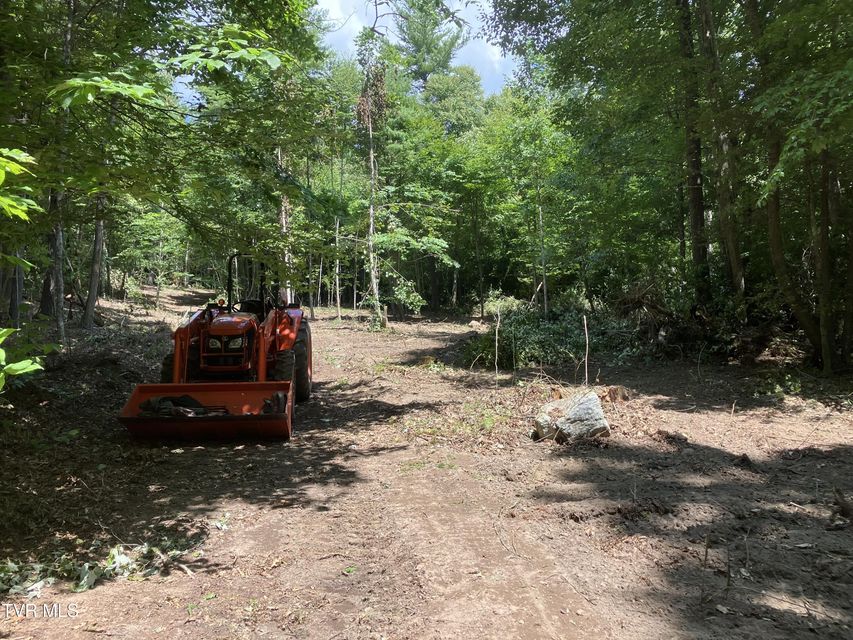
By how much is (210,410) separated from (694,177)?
34.6ft

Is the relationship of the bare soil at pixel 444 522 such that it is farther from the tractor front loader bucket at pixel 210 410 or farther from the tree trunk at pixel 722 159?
the tree trunk at pixel 722 159

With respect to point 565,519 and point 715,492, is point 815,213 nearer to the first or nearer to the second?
point 715,492

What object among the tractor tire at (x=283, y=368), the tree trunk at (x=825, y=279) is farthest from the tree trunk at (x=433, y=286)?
the tractor tire at (x=283, y=368)

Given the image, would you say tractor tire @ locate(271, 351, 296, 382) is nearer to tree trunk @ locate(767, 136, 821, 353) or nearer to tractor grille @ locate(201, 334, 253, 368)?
tractor grille @ locate(201, 334, 253, 368)

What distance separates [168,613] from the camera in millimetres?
2773

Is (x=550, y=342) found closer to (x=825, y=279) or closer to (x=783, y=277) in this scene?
(x=783, y=277)

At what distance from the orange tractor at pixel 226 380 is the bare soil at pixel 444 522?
1.03 ft

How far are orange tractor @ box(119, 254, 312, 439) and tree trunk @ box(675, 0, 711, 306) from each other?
818cm

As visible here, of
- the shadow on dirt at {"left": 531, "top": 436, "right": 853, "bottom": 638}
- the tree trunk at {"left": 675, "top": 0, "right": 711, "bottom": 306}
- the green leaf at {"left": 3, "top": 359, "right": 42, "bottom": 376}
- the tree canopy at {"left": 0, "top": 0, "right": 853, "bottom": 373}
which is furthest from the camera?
the tree trunk at {"left": 675, "top": 0, "right": 711, "bottom": 306}

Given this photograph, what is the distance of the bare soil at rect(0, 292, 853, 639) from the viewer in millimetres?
2734

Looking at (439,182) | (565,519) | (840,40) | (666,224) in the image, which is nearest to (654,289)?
(666,224)

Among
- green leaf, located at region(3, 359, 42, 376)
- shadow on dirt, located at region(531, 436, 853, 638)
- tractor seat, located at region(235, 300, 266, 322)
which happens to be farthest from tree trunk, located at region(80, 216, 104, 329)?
shadow on dirt, located at region(531, 436, 853, 638)

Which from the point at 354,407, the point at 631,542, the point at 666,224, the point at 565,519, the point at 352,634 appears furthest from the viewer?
the point at 666,224

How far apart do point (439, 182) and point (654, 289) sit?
13.1m
